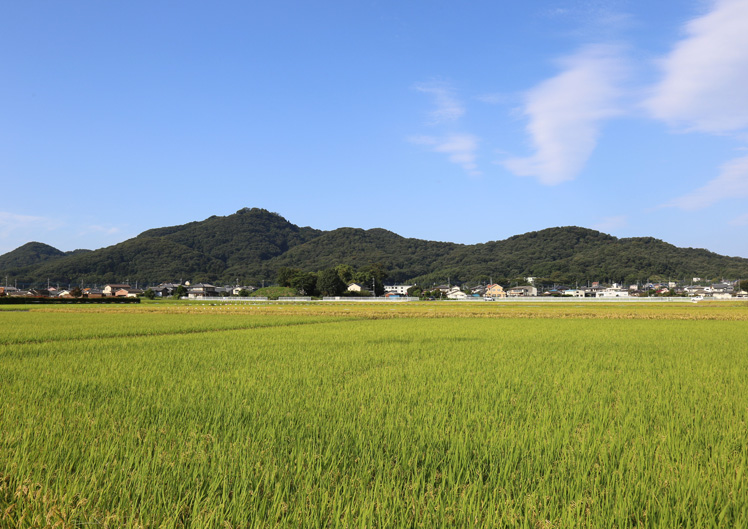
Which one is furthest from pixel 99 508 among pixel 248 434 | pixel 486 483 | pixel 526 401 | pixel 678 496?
pixel 526 401

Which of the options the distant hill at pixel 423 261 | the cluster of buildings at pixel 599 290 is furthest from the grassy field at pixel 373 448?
the distant hill at pixel 423 261

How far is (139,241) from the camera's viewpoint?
178250mm

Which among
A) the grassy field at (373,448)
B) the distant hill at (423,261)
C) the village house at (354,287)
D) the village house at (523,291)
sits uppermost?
the distant hill at (423,261)

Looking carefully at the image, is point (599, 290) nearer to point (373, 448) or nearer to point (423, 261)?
point (423, 261)

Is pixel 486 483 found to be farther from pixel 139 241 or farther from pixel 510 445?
pixel 139 241

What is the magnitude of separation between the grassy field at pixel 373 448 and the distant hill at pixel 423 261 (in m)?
153

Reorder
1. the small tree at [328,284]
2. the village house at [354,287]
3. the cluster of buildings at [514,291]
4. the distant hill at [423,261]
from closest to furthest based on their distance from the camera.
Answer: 1. the small tree at [328,284]
2. the cluster of buildings at [514,291]
3. the village house at [354,287]
4. the distant hill at [423,261]

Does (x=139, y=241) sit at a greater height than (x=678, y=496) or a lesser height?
greater

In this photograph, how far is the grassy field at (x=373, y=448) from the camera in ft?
8.64

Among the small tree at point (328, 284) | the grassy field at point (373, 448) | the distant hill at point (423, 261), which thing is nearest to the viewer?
the grassy field at point (373, 448)

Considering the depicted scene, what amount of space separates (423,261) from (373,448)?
194215 mm

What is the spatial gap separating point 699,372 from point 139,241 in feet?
636

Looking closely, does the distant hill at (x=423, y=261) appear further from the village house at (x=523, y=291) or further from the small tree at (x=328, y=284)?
the small tree at (x=328, y=284)

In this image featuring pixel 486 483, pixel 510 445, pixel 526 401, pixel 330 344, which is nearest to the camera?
pixel 486 483
